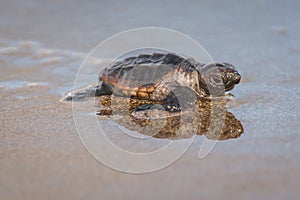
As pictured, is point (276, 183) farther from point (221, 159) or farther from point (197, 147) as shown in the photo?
point (197, 147)

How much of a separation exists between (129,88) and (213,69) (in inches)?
32.2

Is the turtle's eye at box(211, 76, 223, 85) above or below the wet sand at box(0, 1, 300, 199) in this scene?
above

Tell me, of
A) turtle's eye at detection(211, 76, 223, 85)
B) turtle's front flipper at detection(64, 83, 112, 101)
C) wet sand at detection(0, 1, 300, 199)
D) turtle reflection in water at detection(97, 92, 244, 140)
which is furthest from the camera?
turtle's front flipper at detection(64, 83, 112, 101)

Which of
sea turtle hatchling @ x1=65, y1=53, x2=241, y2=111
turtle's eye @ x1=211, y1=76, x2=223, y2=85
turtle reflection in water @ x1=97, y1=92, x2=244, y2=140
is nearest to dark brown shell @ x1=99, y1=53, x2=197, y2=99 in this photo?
sea turtle hatchling @ x1=65, y1=53, x2=241, y2=111

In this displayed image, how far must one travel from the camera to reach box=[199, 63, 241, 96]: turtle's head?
14.2 ft

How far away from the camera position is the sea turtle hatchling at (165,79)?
14.3ft

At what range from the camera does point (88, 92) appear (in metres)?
4.60

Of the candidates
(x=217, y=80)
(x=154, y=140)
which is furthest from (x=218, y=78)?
(x=154, y=140)

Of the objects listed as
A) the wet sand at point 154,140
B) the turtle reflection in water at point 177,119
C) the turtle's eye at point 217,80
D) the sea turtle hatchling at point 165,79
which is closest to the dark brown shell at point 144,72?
the sea turtle hatchling at point 165,79

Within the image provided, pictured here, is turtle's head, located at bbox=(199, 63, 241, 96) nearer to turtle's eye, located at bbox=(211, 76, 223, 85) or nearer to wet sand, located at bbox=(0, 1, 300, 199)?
turtle's eye, located at bbox=(211, 76, 223, 85)

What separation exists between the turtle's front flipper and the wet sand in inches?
5.3

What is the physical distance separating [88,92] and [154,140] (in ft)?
4.20

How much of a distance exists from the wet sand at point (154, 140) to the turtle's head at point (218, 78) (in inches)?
7.9

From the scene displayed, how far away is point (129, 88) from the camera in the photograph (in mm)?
4402
